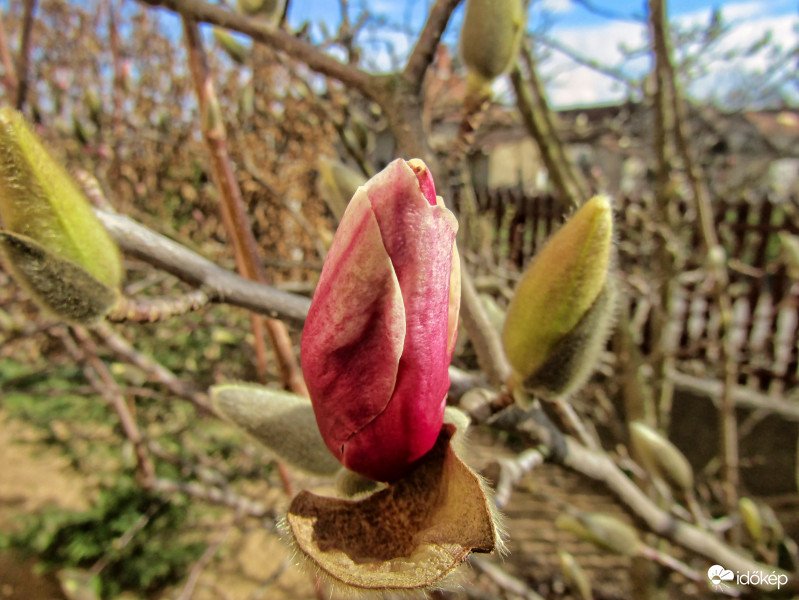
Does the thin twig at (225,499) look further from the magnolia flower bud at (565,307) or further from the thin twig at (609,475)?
the magnolia flower bud at (565,307)

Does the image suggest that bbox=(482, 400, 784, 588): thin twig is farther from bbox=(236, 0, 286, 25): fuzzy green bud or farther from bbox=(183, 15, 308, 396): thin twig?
bbox=(236, 0, 286, 25): fuzzy green bud

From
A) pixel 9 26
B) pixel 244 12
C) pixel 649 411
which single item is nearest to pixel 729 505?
pixel 649 411

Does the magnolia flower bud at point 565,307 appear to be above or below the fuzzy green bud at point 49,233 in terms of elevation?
below

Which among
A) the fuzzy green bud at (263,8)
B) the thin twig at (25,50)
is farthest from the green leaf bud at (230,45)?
the fuzzy green bud at (263,8)

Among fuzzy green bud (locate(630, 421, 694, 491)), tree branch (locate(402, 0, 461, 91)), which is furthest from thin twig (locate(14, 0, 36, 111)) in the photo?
fuzzy green bud (locate(630, 421, 694, 491))

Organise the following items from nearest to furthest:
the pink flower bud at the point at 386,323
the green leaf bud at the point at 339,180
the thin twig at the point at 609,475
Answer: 1. the pink flower bud at the point at 386,323
2. the thin twig at the point at 609,475
3. the green leaf bud at the point at 339,180

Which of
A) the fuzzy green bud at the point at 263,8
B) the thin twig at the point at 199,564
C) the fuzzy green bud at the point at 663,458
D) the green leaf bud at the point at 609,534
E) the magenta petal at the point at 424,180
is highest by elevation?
the fuzzy green bud at the point at 263,8

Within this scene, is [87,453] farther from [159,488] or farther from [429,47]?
[429,47]
